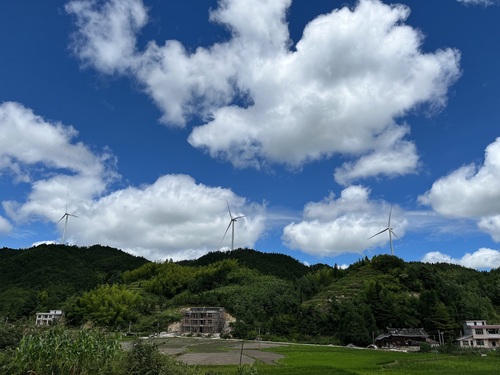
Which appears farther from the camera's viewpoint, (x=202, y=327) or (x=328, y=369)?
(x=202, y=327)

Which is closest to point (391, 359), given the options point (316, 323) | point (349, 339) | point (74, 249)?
point (349, 339)

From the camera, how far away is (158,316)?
10338 centimetres

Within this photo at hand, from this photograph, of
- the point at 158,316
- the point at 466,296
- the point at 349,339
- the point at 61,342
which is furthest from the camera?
the point at 158,316

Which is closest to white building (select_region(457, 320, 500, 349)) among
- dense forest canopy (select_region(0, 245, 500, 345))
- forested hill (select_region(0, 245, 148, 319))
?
dense forest canopy (select_region(0, 245, 500, 345))

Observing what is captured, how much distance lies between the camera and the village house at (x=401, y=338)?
238ft

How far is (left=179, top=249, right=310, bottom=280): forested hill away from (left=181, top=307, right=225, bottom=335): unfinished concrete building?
60.7 metres

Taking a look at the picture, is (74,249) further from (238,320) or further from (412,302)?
(412,302)

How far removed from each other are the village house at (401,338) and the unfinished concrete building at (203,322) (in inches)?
1505

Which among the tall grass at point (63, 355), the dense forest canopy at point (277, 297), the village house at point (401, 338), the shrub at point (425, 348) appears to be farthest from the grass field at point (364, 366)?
the dense forest canopy at point (277, 297)

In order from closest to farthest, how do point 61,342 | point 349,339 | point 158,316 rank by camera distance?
point 61,342, point 349,339, point 158,316

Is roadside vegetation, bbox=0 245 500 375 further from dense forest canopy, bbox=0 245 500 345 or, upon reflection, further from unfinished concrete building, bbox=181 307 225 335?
unfinished concrete building, bbox=181 307 225 335

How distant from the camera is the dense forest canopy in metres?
83.0

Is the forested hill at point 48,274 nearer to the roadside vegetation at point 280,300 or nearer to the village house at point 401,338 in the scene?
the roadside vegetation at point 280,300

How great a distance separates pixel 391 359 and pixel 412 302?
134 ft
